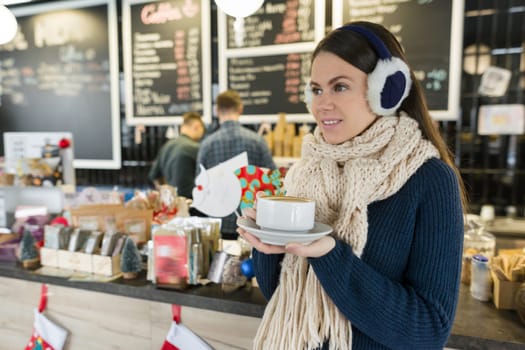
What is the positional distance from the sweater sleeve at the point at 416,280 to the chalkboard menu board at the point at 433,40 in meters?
2.24

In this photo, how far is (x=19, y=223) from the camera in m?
2.07

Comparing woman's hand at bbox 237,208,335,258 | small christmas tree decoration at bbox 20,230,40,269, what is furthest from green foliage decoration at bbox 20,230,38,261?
woman's hand at bbox 237,208,335,258

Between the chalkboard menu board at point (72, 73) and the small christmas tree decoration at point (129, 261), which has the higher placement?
the chalkboard menu board at point (72, 73)

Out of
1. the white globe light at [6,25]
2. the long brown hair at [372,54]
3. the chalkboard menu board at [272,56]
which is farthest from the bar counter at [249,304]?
the chalkboard menu board at [272,56]

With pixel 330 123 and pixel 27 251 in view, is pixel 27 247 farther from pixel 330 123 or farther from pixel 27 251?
pixel 330 123

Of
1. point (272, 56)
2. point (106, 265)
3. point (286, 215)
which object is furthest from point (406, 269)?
point (272, 56)

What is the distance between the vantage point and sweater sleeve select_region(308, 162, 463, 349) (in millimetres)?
901

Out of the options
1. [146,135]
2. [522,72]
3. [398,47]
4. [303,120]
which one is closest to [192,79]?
[146,135]

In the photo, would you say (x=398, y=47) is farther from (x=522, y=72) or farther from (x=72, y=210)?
(x=522, y=72)

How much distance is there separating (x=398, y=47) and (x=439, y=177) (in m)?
0.34

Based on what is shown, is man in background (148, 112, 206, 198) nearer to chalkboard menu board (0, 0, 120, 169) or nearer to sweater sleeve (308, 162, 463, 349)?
chalkboard menu board (0, 0, 120, 169)

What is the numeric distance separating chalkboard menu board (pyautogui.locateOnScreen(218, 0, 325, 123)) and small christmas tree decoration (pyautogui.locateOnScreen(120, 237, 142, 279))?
2.00m

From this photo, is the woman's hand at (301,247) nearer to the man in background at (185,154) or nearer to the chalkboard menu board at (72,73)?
the man in background at (185,154)

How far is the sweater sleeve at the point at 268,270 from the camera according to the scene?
1126 millimetres
